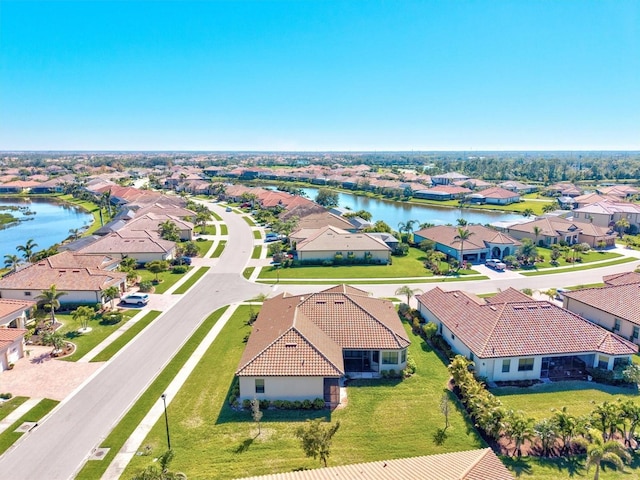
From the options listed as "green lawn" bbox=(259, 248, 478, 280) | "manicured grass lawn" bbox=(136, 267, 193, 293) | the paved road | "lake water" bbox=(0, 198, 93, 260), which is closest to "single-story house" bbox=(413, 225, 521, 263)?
"green lawn" bbox=(259, 248, 478, 280)

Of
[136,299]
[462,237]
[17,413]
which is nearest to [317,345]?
[17,413]

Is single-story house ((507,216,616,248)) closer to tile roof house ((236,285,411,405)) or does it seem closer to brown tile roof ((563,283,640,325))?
brown tile roof ((563,283,640,325))

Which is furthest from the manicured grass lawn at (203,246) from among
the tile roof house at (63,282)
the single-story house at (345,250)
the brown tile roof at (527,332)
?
the brown tile roof at (527,332)

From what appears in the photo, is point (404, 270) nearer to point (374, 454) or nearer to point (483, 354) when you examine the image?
point (483, 354)

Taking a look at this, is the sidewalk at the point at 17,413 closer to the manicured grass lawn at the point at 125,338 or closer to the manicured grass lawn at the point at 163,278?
the manicured grass lawn at the point at 125,338

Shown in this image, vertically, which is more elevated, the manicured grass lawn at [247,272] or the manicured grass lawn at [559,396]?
the manicured grass lawn at [247,272]

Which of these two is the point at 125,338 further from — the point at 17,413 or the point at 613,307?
the point at 613,307

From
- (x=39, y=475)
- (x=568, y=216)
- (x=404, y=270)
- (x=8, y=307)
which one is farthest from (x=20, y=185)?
(x=568, y=216)
